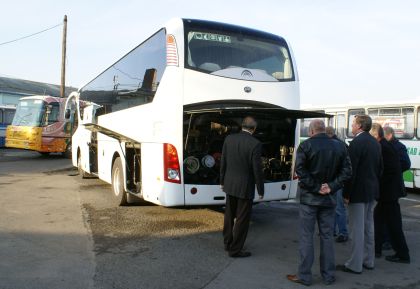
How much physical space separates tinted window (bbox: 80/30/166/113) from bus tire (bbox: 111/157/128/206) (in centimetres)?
130

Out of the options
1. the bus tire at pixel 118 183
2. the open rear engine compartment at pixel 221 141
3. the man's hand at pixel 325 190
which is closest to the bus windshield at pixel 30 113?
the bus tire at pixel 118 183

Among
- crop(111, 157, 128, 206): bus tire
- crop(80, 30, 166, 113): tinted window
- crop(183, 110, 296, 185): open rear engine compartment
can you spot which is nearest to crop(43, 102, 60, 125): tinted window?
crop(80, 30, 166, 113): tinted window

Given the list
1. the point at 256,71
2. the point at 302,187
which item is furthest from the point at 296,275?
the point at 256,71

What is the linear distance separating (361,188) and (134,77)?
547 centimetres

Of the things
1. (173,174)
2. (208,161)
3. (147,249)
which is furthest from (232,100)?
(147,249)

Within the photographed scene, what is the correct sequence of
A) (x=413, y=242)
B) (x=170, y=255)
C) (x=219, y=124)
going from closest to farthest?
(x=170, y=255)
(x=413, y=242)
(x=219, y=124)

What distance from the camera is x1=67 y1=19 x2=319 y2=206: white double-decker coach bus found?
25.1 ft

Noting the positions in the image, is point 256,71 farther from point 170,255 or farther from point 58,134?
point 58,134

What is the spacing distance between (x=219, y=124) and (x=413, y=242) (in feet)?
12.3

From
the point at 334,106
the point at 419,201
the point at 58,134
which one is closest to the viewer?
the point at 419,201

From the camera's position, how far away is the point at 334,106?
1655 cm

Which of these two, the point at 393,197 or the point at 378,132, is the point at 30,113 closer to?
the point at 378,132

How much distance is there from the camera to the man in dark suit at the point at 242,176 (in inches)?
249

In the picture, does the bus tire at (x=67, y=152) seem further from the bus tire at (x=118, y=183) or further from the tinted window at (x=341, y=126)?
the bus tire at (x=118, y=183)
